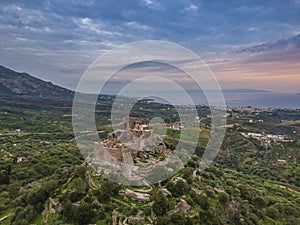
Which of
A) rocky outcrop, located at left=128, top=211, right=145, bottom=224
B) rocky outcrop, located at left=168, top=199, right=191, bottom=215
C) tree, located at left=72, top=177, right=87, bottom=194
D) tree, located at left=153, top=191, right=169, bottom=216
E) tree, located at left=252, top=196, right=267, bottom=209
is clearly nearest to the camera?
rocky outcrop, located at left=128, top=211, right=145, bottom=224

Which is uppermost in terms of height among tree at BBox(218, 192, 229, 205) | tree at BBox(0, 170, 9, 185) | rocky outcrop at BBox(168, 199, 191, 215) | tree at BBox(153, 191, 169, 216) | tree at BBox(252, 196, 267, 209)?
tree at BBox(153, 191, 169, 216)

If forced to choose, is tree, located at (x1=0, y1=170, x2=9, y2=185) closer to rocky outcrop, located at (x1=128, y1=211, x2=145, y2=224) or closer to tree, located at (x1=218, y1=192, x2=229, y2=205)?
rocky outcrop, located at (x1=128, y1=211, x2=145, y2=224)

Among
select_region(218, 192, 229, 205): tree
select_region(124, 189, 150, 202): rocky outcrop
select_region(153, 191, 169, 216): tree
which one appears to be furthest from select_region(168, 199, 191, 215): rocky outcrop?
select_region(218, 192, 229, 205): tree

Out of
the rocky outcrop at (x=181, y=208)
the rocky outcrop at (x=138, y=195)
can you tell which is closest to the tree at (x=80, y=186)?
the rocky outcrop at (x=138, y=195)

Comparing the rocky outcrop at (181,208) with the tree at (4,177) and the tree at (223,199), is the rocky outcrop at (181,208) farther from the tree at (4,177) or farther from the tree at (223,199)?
the tree at (4,177)

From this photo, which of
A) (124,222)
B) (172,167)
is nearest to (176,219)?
(124,222)

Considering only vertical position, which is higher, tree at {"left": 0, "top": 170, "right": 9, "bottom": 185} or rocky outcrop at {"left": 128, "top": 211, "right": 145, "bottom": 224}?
Result: rocky outcrop at {"left": 128, "top": 211, "right": 145, "bottom": 224}

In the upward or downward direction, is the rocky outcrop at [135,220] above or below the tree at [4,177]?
above

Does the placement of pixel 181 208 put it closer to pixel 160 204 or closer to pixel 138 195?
pixel 160 204

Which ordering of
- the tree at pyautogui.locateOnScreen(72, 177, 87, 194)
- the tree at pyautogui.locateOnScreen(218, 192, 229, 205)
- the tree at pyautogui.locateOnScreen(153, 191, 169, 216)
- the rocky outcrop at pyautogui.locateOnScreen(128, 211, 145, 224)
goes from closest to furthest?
the rocky outcrop at pyautogui.locateOnScreen(128, 211, 145, 224) < the tree at pyautogui.locateOnScreen(153, 191, 169, 216) < the tree at pyautogui.locateOnScreen(72, 177, 87, 194) < the tree at pyautogui.locateOnScreen(218, 192, 229, 205)

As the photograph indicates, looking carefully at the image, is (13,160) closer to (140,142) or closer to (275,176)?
(140,142)

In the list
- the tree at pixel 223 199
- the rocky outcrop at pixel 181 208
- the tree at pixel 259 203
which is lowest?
the tree at pixel 259 203
